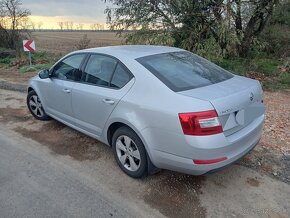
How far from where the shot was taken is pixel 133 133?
10.6ft

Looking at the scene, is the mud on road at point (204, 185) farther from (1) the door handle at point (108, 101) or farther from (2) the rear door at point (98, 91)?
(1) the door handle at point (108, 101)

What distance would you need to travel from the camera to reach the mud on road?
2.90 m

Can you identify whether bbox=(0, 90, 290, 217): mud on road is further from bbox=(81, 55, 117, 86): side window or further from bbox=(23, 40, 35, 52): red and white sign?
bbox=(23, 40, 35, 52): red and white sign

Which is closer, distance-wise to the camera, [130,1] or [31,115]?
[31,115]

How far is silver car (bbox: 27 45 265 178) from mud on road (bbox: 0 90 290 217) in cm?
24

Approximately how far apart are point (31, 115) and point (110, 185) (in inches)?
132

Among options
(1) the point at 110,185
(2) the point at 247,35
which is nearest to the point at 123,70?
(1) the point at 110,185

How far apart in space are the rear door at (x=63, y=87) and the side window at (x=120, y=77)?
0.88 m

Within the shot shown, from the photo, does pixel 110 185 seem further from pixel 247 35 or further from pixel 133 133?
pixel 247 35

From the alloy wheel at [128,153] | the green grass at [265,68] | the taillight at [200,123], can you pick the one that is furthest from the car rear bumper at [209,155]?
the green grass at [265,68]

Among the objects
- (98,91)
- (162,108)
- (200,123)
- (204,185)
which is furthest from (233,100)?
(98,91)

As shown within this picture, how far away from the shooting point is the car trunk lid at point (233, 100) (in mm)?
2770

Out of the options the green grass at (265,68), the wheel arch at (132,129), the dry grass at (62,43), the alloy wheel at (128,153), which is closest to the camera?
the wheel arch at (132,129)

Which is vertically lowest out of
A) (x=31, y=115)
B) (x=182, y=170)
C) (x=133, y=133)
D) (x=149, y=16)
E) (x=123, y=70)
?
(x=31, y=115)
